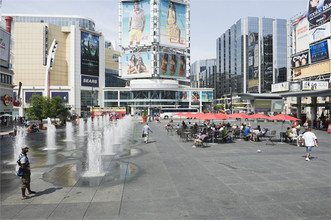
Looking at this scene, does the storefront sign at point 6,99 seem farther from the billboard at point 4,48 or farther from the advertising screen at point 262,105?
the advertising screen at point 262,105

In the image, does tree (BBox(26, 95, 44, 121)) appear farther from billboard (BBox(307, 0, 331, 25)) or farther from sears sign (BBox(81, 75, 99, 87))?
sears sign (BBox(81, 75, 99, 87))

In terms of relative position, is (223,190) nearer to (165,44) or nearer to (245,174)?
(245,174)

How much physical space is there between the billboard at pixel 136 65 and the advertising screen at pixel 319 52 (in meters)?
55.3

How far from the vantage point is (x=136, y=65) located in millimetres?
92188

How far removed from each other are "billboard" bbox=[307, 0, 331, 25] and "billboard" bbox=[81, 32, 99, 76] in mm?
72800

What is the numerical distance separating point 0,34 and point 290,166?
52204 mm

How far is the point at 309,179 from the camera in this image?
9.15 meters

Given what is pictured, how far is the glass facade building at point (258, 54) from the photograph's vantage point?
113875mm

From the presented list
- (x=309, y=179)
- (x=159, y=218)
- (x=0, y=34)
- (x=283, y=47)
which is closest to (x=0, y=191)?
(x=159, y=218)

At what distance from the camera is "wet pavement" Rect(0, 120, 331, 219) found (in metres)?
6.27

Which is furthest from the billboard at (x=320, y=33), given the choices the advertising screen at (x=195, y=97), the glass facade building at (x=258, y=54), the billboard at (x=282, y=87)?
the glass facade building at (x=258, y=54)

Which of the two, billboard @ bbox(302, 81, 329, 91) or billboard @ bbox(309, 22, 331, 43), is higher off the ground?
billboard @ bbox(309, 22, 331, 43)

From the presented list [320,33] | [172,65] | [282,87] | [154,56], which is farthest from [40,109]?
[172,65]

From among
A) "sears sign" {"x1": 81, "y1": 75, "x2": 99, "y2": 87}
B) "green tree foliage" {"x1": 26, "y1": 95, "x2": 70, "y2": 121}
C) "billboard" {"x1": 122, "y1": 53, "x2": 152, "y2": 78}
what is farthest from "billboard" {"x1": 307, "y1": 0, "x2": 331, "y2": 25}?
"sears sign" {"x1": 81, "y1": 75, "x2": 99, "y2": 87}
